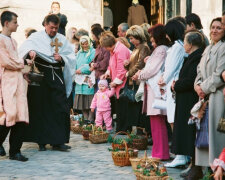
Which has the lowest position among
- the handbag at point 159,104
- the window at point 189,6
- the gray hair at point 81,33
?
the handbag at point 159,104

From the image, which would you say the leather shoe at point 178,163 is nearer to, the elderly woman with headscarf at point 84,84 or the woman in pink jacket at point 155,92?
the woman in pink jacket at point 155,92

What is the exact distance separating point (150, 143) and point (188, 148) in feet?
10.0

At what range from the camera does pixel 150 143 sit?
9812mm

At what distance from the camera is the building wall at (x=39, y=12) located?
15.7 meters

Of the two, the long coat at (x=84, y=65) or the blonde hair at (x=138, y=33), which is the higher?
the blonde hair at (x=138, y=33)

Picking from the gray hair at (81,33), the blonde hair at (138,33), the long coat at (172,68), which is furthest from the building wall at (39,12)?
the long coat at (172,68)

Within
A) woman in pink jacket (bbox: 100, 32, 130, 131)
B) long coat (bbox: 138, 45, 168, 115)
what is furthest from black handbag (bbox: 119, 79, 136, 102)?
long coat (bbox: 138, 45, 168, 115)

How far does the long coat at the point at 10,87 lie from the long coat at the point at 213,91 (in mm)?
2993

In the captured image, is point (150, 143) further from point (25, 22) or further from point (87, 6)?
point (87, 6)

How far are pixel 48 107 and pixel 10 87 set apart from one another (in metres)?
1.12

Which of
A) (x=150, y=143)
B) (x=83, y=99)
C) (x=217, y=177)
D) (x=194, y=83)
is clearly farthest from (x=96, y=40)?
(x=217, y=177)

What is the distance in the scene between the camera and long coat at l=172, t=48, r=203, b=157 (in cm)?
676

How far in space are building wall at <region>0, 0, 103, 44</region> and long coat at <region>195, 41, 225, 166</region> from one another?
9.78 metres

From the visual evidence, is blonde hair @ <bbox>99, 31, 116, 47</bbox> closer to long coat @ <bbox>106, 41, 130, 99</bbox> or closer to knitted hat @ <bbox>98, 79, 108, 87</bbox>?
long coat @ <bbox>106, 41, 130, 99</bbox>
